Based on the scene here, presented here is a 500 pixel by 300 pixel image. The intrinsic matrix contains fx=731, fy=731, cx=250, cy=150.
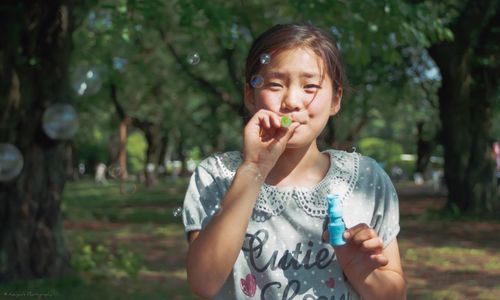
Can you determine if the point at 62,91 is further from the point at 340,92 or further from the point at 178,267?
the point at 340,92

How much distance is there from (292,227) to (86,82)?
6.64m

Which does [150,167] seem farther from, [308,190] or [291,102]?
[291,102]

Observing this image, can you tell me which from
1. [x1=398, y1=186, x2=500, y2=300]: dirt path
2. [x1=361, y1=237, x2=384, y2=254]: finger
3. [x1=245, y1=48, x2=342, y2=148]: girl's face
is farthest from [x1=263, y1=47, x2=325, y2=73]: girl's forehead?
[x1=398, y1=186, x2=500, y2=300]: dirt path

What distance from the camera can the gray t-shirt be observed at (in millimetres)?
1891

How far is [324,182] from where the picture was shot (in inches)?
78.1

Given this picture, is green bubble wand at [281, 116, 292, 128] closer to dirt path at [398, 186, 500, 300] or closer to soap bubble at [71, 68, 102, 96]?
dirt path at [398, 186, 500, 300]

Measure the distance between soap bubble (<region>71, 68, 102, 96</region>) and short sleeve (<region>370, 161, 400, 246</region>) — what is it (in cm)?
646

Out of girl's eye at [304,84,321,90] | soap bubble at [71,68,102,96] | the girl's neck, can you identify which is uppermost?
girl's eye at [304,84,321,90]

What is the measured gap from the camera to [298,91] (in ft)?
6.17

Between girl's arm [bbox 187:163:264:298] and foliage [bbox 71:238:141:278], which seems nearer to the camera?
girl's arm [bbox 187:163:264:298]

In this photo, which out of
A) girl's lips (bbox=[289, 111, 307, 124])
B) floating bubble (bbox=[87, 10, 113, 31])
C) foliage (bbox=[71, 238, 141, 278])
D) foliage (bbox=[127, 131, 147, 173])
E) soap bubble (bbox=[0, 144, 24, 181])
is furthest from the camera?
foliage (bbox=[127, 131, 147, 173])

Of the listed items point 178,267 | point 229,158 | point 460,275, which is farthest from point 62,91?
point 229,158

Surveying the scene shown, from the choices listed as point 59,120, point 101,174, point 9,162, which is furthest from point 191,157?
point 101,174

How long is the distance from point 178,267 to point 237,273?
825 centimetres
